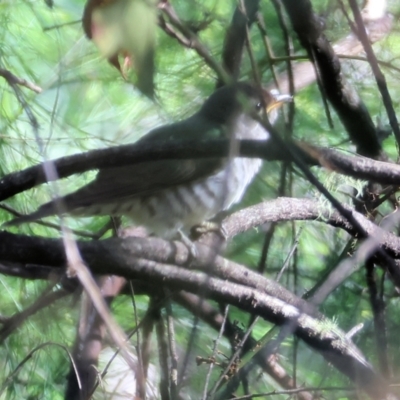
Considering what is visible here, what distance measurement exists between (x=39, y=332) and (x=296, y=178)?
1.19 meters

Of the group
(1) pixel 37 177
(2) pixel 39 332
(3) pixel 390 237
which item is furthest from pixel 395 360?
(1) pixel 37 177

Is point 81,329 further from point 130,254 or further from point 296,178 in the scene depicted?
point 296,178

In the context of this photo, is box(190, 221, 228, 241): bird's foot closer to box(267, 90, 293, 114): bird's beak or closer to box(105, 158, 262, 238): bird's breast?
box(105, 158, 262, 238): bird's breast

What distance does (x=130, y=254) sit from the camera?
5.18 ft

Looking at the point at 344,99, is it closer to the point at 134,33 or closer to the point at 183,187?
the point at 183,187

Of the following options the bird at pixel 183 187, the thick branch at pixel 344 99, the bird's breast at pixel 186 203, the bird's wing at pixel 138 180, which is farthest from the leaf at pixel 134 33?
the bird's breast at pixel 186 203

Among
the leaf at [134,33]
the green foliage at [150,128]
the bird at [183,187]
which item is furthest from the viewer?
the bird at [183,187]

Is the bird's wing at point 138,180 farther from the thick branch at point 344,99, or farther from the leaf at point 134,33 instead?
the leaf at point 134,33

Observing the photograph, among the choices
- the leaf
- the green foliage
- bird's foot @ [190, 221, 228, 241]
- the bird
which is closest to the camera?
the leaf

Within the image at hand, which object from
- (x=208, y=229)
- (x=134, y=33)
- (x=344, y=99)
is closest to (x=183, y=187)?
(x=208, y=229)

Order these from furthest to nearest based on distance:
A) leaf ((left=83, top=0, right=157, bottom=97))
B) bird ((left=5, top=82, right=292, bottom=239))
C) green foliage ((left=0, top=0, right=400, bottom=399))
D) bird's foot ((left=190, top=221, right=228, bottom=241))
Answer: bird ((left=5, top=82, right=292, bottom=239))
bird's foot ((left=190, top=221, right=228, bottom=241))
green foliage ((left=0, top=0, right=400, bottom=399))
leaf ((left=83, top=0, right=157, bottom=97))

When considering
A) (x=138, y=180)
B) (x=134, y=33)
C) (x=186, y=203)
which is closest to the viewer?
(x=134, y=33)

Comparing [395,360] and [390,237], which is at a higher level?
[390,237]

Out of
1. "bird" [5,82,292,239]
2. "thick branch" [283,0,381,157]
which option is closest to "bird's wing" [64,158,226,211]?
"bird" [5,82,292,239]
